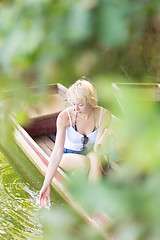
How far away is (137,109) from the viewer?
422mm

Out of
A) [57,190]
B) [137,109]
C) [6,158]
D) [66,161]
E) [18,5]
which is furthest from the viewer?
[6,158]

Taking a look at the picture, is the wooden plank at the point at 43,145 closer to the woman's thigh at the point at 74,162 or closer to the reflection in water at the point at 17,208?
the reflection in water at the point at 17,208

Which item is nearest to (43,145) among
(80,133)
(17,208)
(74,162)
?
(17,208)

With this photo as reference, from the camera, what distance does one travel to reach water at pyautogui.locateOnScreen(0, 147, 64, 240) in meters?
3.00

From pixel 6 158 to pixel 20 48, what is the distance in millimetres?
3565

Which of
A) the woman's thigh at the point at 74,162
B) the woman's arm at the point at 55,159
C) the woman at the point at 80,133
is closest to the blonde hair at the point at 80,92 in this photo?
the woman at the point at 80,133

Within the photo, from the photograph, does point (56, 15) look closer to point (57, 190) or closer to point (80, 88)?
point (80, 88)

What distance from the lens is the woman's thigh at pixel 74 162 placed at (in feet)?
9.27

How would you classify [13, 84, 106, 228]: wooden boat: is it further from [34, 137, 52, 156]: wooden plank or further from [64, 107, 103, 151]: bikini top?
[64, 107, 103, 151]: bikini top

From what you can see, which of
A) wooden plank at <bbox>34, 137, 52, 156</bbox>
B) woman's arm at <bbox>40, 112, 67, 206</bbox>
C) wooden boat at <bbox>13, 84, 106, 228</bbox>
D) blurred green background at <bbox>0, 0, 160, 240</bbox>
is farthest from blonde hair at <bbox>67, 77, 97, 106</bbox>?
blurred green background at <bbox>0, 0, 160, 240</bbox>

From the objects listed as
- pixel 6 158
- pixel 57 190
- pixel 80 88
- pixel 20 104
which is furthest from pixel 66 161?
pixel 20 104

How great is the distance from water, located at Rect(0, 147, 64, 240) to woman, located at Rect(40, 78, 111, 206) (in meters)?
0.55

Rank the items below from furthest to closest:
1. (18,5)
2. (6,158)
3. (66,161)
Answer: (6,158)
(66,161)
(18,5)

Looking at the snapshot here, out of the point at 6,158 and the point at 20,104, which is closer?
the point at 20,104
